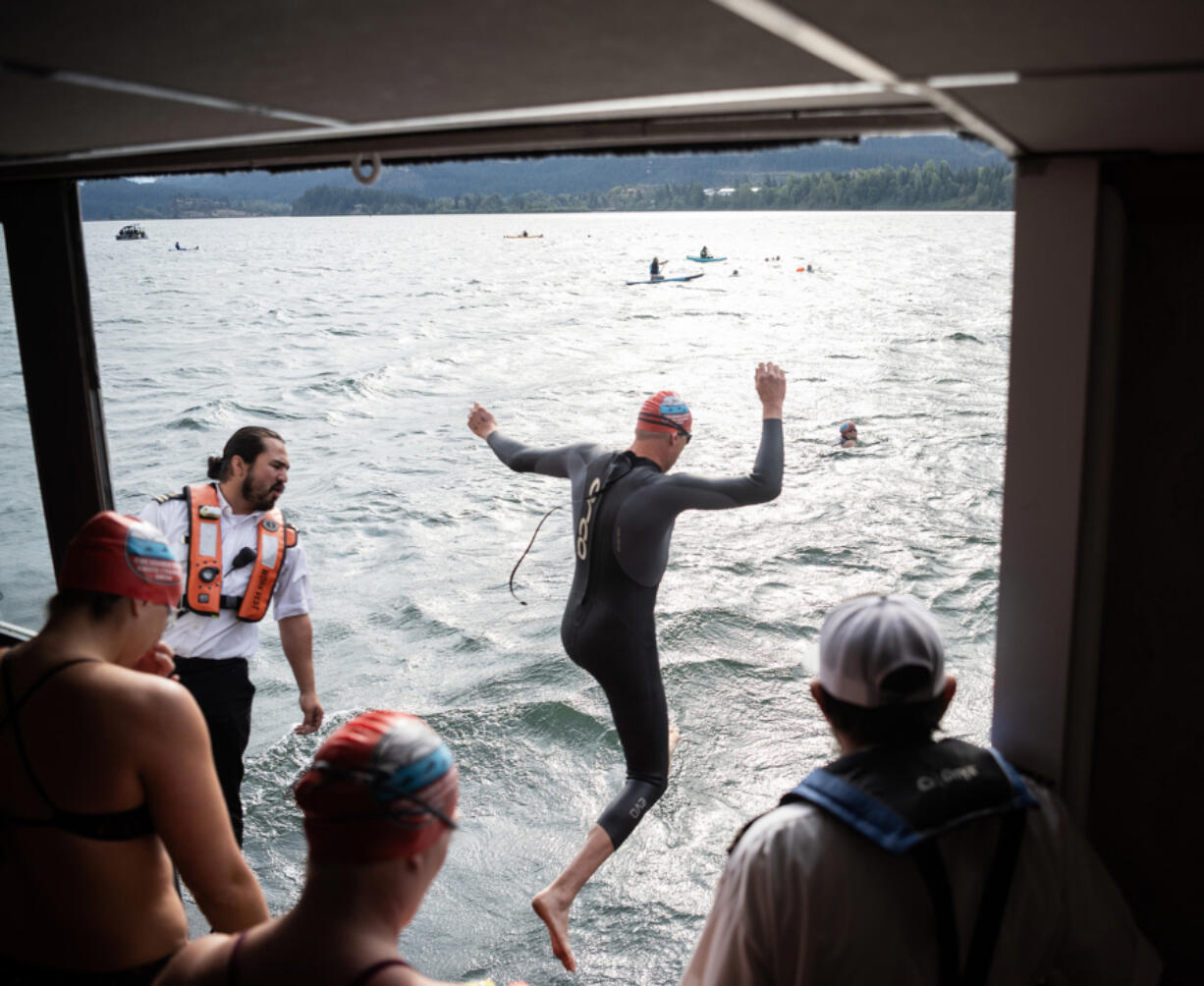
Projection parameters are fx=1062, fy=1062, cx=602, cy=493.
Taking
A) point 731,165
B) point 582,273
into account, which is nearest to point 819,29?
point 582,273

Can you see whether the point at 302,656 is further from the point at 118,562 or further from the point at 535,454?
the point at 118,562

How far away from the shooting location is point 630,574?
4.39 metres

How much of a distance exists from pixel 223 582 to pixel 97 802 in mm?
2018

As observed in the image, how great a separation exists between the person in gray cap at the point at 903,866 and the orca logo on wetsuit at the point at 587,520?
7.93ft

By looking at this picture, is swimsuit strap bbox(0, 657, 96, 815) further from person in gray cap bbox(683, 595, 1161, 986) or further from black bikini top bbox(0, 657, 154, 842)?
person in gray cap bbox(683, 595, 1161, 986)

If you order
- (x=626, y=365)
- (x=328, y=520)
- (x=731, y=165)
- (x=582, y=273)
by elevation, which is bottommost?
(x=328, y=520)

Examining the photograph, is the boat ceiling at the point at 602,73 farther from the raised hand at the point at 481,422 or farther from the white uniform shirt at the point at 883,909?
the raised hand at the point at 481,422

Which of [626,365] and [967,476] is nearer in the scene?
[967,476]

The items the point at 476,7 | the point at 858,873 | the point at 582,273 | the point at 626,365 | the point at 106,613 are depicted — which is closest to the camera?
the point at 476,7

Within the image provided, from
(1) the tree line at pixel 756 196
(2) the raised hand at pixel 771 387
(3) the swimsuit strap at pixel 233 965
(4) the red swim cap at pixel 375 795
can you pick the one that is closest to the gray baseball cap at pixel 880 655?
(4) the red swim cap at pixel 375 795

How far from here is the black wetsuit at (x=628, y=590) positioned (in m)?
4.26

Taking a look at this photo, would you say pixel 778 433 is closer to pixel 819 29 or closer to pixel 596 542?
pixel 596 542

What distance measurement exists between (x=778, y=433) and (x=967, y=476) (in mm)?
16688

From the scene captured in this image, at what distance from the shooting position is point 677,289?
53375mm
